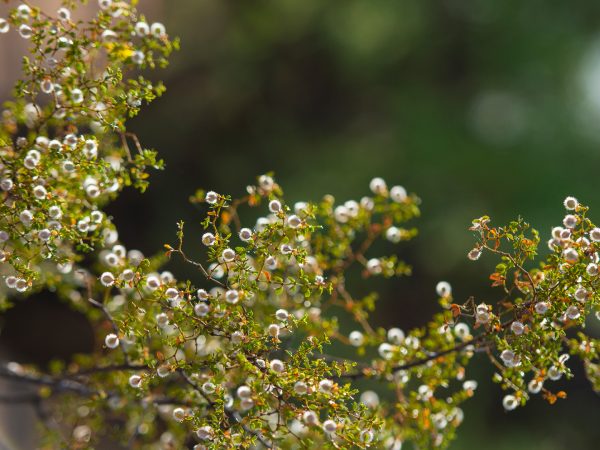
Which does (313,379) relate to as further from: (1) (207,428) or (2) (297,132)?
(2) (297,132)

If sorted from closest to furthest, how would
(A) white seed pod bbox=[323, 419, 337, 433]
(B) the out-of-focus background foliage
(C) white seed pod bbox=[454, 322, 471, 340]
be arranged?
(A) white seed pod bbox=[323, 419, 337, 433] < (C) white seed pod bbox=[454, 322, 471, 340] < (B) the out-of-focus background foliage

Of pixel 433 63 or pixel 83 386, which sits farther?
pixel 433 63

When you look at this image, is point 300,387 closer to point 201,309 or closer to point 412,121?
point 201,309

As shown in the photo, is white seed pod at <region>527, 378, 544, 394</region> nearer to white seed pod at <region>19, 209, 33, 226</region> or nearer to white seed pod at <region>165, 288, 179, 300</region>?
white seed pod at <region>165, 288, 179, 300</region>

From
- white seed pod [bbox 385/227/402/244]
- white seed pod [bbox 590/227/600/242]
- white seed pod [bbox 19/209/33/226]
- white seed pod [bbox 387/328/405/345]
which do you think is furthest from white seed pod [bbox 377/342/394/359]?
white seed pod [bbox 19/209/33/226]

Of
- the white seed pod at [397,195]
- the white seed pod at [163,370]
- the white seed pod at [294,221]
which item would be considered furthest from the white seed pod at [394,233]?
the white seed pod at [163,370]

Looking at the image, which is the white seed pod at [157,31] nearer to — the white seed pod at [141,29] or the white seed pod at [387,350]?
the white seed pod at [141,29]

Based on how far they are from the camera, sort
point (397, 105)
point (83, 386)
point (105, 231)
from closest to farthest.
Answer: point (105, 231), point (83, 386), point (397, 105)

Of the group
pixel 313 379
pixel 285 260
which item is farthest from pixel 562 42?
pixel 313 379

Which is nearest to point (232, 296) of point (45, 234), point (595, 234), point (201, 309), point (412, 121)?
point (201, 309)
